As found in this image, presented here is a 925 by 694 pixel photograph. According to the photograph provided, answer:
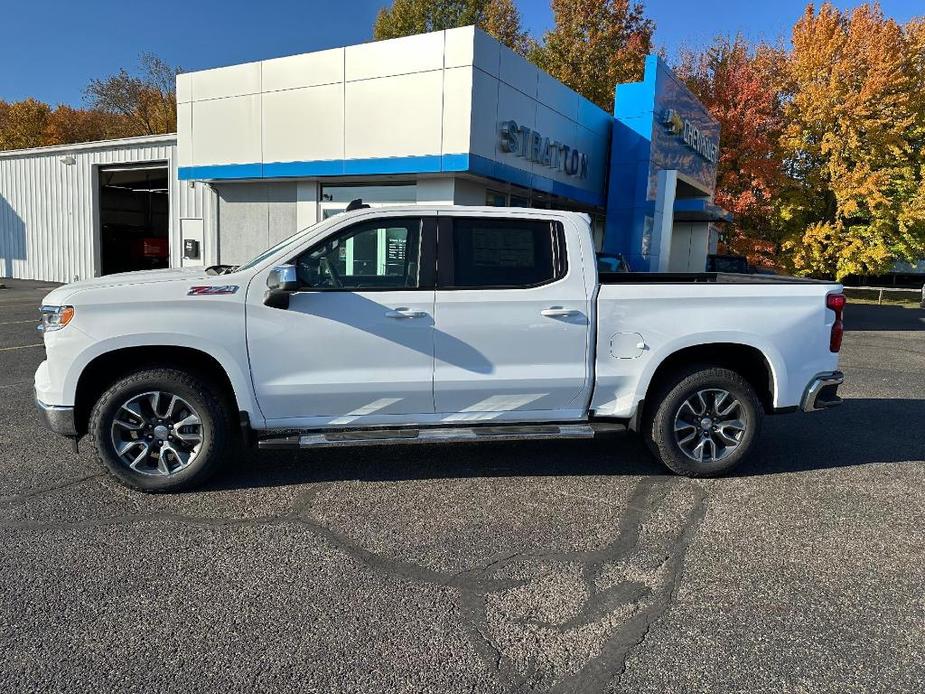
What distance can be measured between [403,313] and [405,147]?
29.8 feet

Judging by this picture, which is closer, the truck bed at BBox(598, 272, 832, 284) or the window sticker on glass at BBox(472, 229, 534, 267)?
the window sticker on glass at BBox(472, 229, 534, 267)

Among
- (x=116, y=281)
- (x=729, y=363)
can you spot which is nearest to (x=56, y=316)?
(x=116, y=281)

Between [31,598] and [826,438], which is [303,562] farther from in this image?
[826,438]

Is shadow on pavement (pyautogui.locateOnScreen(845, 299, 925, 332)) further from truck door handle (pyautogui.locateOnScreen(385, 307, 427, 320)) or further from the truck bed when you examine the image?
truck door handle (pyautogui.locateOnScreen(385, 307, 427, 320))

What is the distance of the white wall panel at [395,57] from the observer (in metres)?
12.2

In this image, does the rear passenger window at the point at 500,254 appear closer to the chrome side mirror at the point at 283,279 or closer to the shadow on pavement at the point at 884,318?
the chrome side mirror at the point at 283,279

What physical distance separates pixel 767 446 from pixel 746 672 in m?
3.52

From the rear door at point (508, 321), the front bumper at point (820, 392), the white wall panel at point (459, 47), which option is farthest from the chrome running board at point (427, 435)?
the white wall panel at point (459, 47)

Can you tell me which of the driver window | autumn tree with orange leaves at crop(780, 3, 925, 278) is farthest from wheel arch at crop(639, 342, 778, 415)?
autumn tree with orange leaves at crop(780, 3, 925, 278)

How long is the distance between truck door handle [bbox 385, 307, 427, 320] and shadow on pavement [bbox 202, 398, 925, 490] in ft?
4.06

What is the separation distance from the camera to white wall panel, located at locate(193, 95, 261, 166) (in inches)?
570

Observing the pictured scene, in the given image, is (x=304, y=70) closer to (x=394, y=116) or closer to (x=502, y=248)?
(x=394, y=116)

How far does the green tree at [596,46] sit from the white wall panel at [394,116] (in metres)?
19.2

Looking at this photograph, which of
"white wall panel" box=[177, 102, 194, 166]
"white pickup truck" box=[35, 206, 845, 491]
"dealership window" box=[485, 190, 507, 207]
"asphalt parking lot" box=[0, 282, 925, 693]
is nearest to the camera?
"asphalt parking lot" box=[0, 282, 925, 693]
